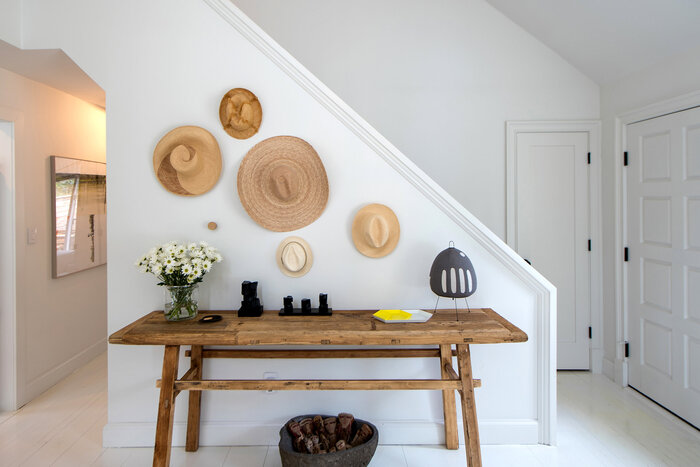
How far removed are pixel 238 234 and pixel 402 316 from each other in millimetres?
988

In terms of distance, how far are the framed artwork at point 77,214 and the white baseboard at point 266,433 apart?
5.15 feet

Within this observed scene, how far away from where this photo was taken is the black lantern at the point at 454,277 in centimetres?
224

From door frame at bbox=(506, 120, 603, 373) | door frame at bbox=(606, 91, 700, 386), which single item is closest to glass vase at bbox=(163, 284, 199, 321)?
door frame at bbox=(506, 120, 603, 373)

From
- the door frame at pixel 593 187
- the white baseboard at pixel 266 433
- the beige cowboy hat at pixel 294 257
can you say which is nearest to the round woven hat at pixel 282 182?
the beige cowboy hat at pixel 294 257

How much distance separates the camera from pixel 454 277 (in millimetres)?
2248

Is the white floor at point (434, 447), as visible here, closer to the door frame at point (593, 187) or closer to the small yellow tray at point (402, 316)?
the door frame at point (593, 187)

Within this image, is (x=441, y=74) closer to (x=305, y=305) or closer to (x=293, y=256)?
(x=293, y=256)

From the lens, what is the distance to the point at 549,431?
8.23 ft

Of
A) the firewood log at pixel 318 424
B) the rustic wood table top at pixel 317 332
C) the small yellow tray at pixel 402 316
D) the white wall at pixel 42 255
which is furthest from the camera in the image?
the white wall at pixel 42 255

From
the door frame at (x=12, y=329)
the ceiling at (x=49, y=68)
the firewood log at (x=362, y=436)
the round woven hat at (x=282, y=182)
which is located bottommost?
the firewood log at (x=362, y=436)

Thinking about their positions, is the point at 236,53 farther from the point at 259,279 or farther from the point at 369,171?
the point at 259,279

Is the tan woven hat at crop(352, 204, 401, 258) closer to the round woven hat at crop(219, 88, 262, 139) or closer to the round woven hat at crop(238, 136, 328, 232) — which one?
the round woven hat at crop(238, 136, 328, 232)

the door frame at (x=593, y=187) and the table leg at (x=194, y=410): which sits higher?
the door frame at (x=593, y=187)

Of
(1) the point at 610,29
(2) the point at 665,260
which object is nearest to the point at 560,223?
(2) the point at 665,260
